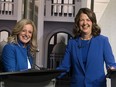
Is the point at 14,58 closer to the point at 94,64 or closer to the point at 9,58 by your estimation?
the point at 9,58

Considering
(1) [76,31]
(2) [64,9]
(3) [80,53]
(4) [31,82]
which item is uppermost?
(2) [64,9]

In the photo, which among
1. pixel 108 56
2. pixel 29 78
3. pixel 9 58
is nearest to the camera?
pixel 29 78

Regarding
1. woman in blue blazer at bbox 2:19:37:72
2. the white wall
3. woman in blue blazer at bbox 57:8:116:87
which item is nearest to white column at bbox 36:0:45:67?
the white wall

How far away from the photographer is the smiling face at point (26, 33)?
2.85m

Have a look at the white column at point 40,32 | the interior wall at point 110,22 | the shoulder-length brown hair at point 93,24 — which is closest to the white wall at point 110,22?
the interior wall at point 110,22

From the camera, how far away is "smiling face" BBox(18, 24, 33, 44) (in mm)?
2854

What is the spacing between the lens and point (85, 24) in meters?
2.85

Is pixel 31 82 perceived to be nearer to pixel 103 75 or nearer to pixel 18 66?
pixel 18 66

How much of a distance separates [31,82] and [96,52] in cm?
64

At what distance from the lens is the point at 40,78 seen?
2586mm

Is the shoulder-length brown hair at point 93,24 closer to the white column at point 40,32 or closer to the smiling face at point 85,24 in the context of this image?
the smiling face at point 85,24

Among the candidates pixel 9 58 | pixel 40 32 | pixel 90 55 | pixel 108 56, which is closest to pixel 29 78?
pixel 9 58

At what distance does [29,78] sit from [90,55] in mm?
609

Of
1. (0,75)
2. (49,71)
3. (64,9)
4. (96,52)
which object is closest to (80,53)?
(96,52)
